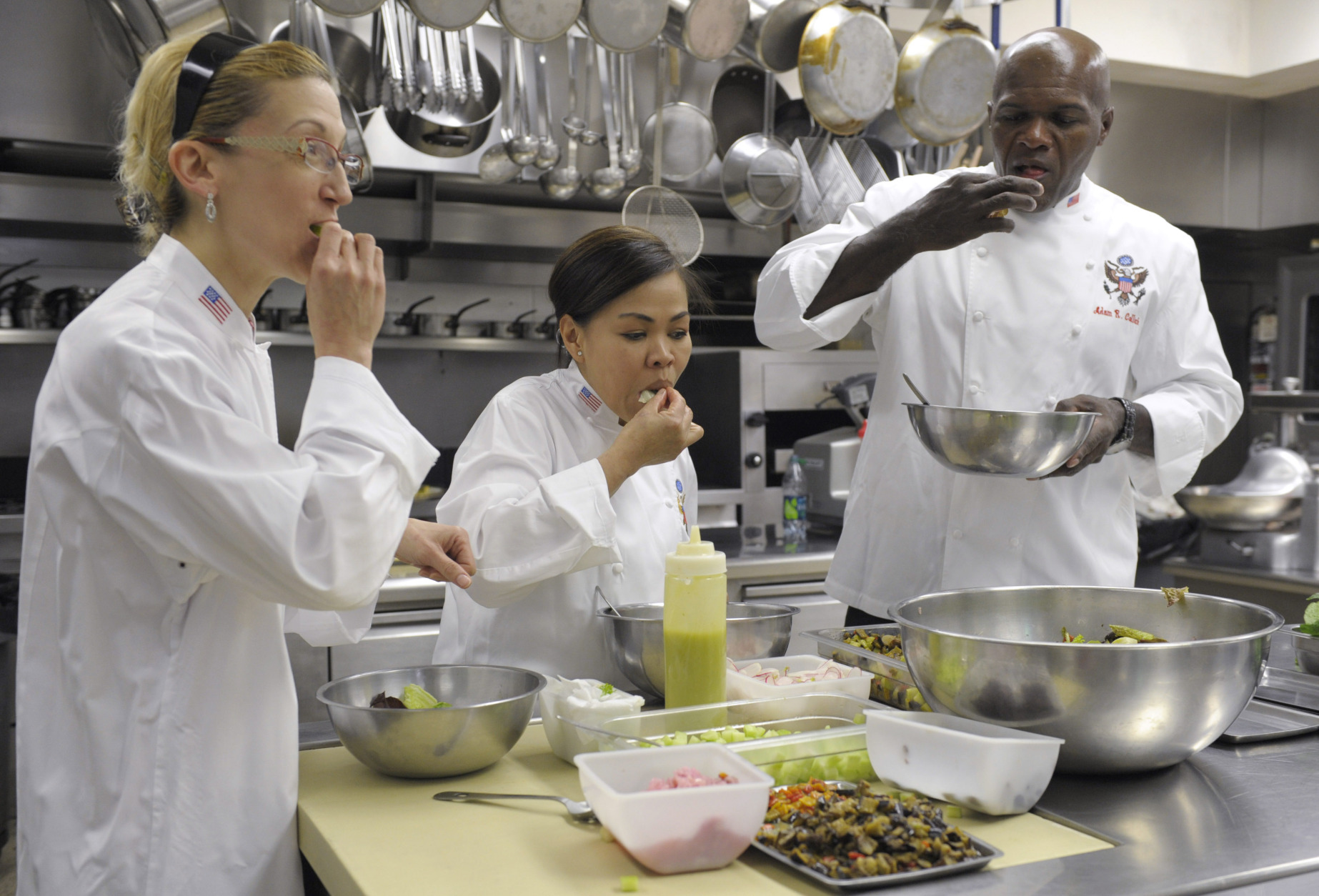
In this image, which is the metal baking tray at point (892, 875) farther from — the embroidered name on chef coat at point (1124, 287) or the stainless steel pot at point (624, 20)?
the stainless steel pot at point (624, 20)

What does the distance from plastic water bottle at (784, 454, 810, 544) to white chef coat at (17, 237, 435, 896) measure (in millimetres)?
2841

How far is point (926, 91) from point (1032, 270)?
4.77 feet

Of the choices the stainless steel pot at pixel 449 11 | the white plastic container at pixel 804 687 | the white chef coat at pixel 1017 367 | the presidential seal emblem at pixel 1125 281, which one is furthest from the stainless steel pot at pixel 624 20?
the white plastic container at pixel 804 687

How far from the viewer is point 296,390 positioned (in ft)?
13.3

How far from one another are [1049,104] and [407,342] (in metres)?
2.61

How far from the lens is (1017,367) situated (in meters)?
1.97

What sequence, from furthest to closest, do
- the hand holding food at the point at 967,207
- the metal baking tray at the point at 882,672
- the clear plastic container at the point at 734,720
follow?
the hand holding food at the point at 967,207, the metal baking tray at the point at 882,672, the clear plastic container at the point at 734,720

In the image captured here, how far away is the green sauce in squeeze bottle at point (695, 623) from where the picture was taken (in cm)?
128

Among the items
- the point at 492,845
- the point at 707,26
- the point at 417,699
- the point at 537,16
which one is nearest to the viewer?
the point at 492,845

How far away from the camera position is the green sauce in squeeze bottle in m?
1.28

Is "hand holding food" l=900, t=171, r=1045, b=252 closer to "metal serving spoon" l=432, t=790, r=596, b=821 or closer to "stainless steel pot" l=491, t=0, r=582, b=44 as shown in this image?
"metal serving spoon" l=432, t=790, r=596, b=821

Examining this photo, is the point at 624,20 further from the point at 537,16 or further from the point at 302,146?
the point at 302,146

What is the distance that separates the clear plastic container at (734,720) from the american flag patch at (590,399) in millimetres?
738

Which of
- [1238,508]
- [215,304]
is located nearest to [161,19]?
[215,304]
